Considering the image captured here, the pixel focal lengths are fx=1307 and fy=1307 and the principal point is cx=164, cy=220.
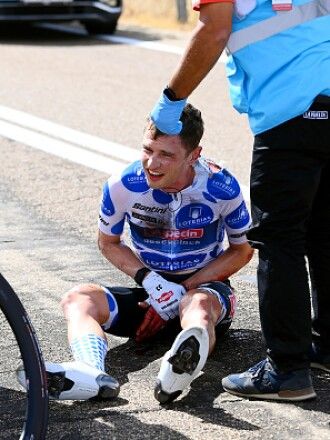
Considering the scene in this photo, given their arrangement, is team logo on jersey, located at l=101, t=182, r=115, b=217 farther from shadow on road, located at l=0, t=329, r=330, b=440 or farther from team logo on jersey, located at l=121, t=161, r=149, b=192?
shadow on road, located at l=0, t=329, r=330, b=440

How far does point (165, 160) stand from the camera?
4922 mm

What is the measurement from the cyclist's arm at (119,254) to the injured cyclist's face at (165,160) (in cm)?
36

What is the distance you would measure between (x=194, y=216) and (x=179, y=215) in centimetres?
6

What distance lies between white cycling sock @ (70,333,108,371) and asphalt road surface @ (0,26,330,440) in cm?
15

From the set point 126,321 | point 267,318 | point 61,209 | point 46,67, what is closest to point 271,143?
point 267,318

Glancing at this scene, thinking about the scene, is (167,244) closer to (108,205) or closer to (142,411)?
(108,205)

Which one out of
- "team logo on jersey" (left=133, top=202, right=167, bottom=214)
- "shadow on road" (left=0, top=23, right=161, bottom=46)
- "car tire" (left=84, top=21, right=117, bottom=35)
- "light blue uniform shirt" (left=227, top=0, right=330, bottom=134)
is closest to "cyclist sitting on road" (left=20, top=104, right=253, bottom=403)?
"team logo on jersey" (left=133, top=202, right=167, bottom=214)

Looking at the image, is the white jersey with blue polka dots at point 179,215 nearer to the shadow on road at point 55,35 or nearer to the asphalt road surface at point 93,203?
the asphalt road surface at point 93,203

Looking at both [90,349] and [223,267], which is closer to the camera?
[90,349]

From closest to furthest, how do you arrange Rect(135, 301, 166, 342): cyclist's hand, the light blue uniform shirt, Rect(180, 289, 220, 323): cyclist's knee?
the light blue uniform shirt
Rect(180, 289, 220, 323): cyclist's knee
Rect(135, 301, 166, 342): cyclist's hand

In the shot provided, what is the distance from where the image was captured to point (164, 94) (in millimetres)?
4461

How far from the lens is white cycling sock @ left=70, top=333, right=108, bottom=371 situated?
15.2ft

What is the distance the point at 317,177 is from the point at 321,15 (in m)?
0.54

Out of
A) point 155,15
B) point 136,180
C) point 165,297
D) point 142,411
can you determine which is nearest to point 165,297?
point 165,297
